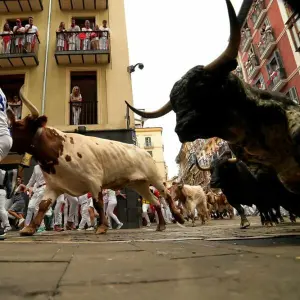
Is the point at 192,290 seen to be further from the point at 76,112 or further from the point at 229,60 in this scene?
the point at 76,112

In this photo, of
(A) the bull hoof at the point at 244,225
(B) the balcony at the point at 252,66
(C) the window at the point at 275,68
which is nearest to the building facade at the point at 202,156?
(B) the balcony at the point at 252,66

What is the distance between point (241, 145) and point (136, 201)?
9152mm

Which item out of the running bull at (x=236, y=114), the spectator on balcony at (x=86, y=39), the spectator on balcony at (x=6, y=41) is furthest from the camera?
the spectator on balcony at (x=86, y=39)

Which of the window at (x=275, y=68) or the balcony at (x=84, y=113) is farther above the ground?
the window at (x=275, y=68)

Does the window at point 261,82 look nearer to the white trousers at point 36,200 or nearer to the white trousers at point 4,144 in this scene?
the white trousers at point 36,200

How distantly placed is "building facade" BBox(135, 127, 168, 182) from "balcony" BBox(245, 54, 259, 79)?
32.8 metres

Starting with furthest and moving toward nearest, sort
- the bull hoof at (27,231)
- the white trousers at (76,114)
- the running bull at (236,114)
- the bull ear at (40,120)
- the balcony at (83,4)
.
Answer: the balcony at (83,4) → the white trousers at (76,114) → the bull ear at (40,120) → the bull hoof at (27,231) → the running bull at (236,114)

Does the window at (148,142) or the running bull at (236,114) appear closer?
the running bull at (236,114)

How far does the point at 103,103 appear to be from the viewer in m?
14.4

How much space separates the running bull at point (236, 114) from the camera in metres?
3.01

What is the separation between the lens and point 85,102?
14.4 meters

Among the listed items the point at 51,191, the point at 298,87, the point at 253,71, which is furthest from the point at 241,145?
the point at 253,71

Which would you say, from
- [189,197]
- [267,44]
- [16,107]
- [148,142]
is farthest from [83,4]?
[148,142]

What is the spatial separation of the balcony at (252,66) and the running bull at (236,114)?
27.7 metres
